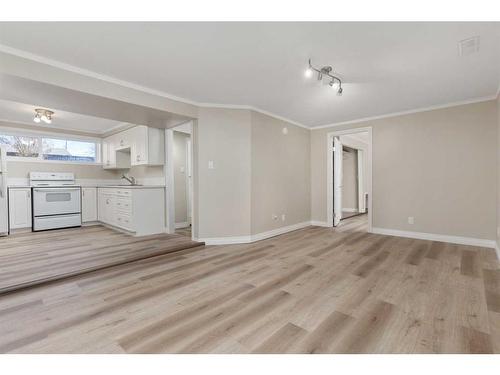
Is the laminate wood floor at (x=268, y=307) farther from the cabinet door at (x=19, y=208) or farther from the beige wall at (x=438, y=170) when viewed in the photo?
the cabinet door at (x=19, y=208)

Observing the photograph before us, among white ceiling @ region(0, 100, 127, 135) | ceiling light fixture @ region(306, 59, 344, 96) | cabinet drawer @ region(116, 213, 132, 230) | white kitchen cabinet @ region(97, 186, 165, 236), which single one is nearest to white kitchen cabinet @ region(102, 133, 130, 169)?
white ceiling @ region(0, 100, 127, 135)

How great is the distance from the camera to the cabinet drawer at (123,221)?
4.40 meters

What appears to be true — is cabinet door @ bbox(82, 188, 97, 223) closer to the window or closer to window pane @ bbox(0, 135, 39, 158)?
the window

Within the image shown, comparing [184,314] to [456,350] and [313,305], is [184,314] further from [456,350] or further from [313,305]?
[456,350]

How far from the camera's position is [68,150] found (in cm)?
564

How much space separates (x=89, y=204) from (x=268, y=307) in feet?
17.6

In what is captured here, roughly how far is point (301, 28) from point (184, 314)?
2469 mm

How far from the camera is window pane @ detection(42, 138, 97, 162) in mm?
5379

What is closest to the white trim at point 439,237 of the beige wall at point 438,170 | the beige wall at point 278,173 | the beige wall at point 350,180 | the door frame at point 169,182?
the beige wall at point 438,170

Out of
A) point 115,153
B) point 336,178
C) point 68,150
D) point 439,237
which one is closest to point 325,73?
point 336,178
